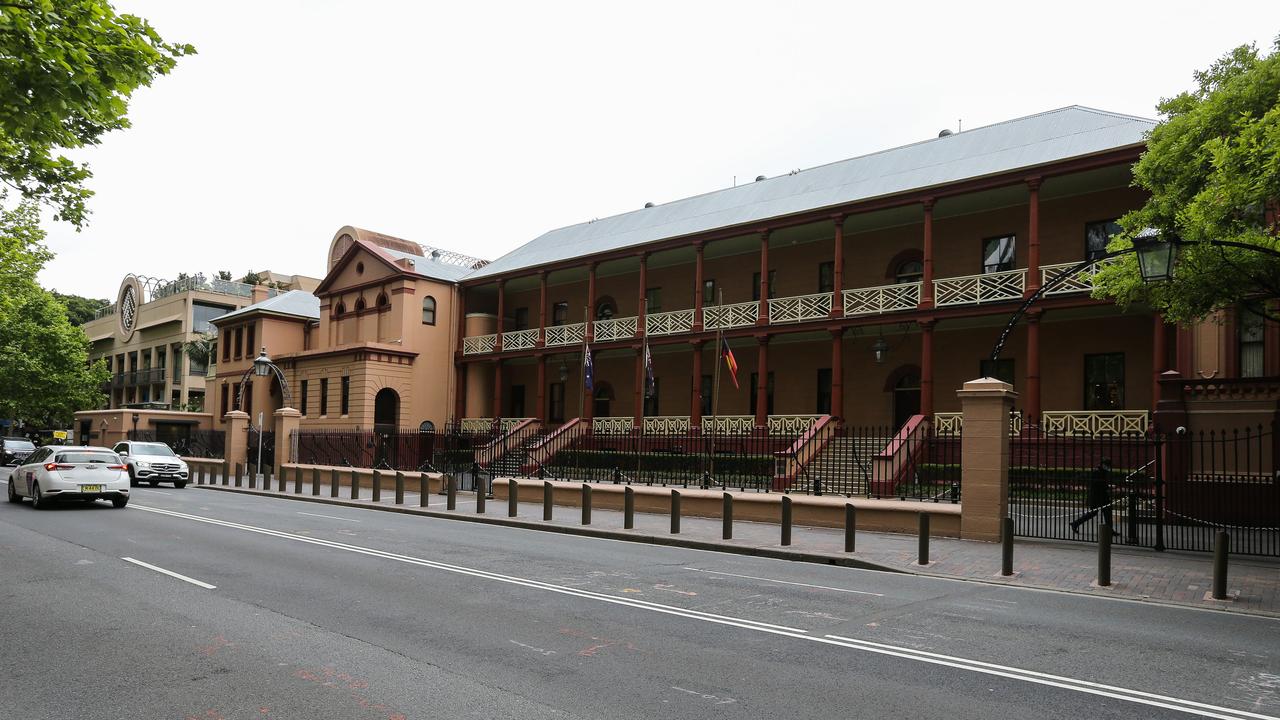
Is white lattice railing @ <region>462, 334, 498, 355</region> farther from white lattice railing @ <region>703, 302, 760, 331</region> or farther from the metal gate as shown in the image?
the metal gate

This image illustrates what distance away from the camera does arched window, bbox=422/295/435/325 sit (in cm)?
3928

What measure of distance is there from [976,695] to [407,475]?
74.3ft

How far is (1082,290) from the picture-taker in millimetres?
22953

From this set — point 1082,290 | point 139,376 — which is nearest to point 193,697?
point 1082,290

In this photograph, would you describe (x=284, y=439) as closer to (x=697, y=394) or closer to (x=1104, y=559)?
(x=697, y=394)

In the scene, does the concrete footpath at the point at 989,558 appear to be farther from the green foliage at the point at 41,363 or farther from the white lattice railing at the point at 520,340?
the green foliage at the point at 41,363

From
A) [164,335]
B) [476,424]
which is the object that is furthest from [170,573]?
[164,335]

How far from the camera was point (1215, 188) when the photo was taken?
40.8 feet

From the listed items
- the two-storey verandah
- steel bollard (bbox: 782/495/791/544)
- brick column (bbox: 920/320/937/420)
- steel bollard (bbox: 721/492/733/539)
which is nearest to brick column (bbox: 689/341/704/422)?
the two-storey verandah

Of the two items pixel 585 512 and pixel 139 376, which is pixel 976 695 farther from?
pixel 139 376

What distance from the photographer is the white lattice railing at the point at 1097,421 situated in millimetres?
21781

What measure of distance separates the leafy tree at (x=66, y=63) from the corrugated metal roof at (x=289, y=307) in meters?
38.1

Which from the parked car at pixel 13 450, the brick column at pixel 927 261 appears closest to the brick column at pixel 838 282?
the brick column at pixel 927 261

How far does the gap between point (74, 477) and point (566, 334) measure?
2012cm
